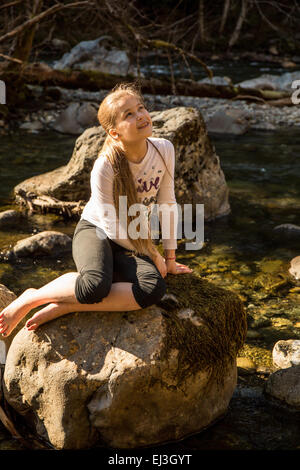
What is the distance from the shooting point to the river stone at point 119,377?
2.75 m

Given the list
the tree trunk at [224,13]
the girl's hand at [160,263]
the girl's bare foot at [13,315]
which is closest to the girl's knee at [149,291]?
the girl's hand at [160,263]

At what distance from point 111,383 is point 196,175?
3.84m

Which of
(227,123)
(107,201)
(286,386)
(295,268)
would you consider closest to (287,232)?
(295,268)

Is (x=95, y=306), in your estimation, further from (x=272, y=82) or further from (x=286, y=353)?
(x=272, y=82)

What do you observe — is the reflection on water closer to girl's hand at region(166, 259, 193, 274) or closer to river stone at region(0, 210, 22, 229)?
river stone at region(0, 210, 22, 229)

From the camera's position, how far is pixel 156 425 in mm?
2811

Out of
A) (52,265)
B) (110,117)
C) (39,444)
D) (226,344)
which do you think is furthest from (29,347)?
(52,265)

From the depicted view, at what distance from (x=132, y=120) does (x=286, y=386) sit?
5.61 feet

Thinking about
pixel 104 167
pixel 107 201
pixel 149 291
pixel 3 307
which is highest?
pixel 104 167

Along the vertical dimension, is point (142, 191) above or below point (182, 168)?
above

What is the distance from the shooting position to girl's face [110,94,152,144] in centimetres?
306

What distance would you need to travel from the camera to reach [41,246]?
5180mm

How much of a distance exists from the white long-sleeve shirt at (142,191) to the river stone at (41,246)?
197cm

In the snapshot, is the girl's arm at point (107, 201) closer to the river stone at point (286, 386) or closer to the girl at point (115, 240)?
the girl at point (115, 240)
